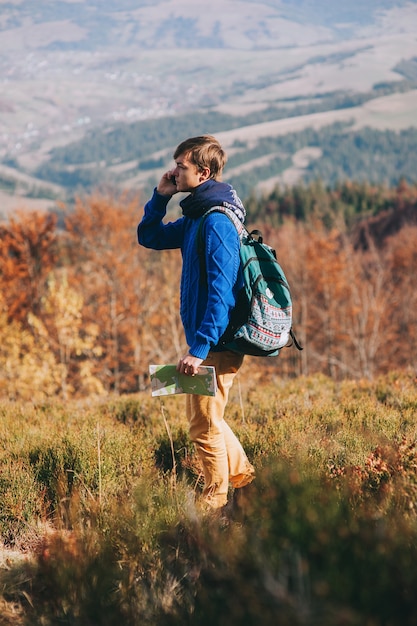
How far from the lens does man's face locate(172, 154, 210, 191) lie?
10.3 ft

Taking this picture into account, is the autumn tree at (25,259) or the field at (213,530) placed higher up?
the field at (213,530)

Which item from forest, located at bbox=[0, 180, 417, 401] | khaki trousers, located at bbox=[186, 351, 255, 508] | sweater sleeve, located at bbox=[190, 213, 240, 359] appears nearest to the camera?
sweater sleeve, located at bbox=[190, 213, 240, 359]

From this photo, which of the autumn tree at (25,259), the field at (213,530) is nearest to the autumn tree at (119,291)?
the autumn tree at (25,259)

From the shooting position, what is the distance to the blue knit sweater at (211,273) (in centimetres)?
292

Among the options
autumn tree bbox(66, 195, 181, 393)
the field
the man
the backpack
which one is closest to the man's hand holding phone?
the man

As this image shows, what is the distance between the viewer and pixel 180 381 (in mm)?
3100

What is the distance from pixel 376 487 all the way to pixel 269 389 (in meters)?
3.53

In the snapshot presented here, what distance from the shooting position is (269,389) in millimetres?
6531

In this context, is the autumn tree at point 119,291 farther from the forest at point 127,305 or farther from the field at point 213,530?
the field at point 213,530

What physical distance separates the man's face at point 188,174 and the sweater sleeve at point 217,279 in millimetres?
287

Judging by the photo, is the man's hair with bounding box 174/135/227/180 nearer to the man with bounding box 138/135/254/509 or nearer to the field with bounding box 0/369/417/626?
the man with bounding box 138/135/254/509

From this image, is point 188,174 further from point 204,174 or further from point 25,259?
point 25,259

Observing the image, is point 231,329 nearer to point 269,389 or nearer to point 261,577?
point 261,577

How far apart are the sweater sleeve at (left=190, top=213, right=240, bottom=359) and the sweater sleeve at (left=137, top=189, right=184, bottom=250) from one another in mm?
590
